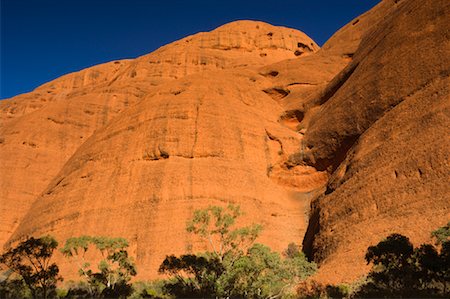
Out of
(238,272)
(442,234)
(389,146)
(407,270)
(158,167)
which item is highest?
(158,167)

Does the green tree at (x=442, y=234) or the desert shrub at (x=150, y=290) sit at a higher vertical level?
the green tree at (x=442, y=234)

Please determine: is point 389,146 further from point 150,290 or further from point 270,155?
point 150,290

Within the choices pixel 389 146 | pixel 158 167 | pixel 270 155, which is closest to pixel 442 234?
pixel 389 146

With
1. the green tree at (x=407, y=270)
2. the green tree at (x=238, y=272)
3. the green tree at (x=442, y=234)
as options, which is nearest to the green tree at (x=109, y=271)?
the green tree at (x=238, y=272)

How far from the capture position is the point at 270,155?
1747 inches

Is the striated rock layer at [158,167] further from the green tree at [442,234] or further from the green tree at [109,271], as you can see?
the green tree at [442,234]

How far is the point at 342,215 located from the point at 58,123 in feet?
135

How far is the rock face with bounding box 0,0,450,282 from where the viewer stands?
27.7 m

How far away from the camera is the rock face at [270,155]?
91.0ft

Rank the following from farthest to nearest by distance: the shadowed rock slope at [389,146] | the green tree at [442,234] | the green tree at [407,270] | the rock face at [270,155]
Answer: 1. the rock face at [270,155]
2. the shadowed rock slope at [389,146]
3. the green tree at [442,234]
4. the green tree at [407,270]

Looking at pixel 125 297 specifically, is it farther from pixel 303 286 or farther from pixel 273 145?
pixel 273 145

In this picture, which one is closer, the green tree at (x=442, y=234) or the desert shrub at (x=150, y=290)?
the green tree at (x=442, y=234)

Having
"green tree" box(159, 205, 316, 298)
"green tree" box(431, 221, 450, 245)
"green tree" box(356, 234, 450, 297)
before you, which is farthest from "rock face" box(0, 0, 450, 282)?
"green tree" box(159, 205, 316, 298)

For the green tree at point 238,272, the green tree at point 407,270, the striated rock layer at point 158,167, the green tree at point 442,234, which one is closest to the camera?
the green tree at point 407,270
